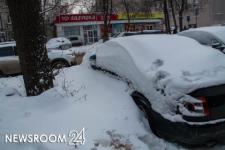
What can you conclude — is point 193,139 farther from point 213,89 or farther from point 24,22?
point 24,22

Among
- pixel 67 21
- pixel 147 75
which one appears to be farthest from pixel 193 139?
pixel 67 21

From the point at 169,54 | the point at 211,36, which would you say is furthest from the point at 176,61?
the point at 211,36

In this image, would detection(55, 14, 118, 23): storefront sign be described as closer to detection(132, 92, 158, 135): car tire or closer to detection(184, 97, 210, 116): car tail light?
detection(132, 92, 158, 135): car tire

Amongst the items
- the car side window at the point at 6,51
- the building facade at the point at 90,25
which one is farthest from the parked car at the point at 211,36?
the building facade at the point at 90,25

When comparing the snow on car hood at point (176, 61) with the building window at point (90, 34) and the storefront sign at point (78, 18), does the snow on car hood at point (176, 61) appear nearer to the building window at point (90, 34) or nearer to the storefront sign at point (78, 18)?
the storefront sign at point (78, 18)

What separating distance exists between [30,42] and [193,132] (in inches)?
142

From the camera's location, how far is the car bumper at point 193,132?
4.48 meters

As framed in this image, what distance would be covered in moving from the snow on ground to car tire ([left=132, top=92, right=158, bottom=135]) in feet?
0.26

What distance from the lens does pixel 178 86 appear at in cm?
462

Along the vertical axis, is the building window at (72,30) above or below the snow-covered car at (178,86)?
below

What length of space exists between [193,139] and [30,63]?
349 cm

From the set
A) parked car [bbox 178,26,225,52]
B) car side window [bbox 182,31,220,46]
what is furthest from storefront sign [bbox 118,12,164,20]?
parked car [bbox 178,26,225,52]

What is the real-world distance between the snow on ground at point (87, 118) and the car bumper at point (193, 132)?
0.21 meters

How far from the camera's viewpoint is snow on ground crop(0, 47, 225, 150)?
4637 mm
